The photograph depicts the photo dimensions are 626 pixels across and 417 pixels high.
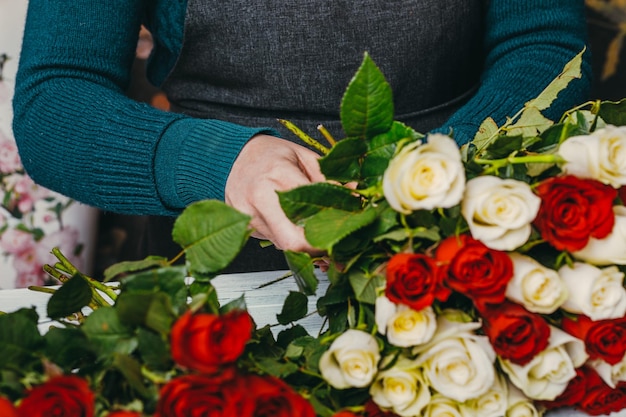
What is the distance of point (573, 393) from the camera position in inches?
13.7

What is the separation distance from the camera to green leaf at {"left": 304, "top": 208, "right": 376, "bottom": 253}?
314 millimetres

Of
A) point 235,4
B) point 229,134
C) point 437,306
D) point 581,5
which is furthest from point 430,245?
point 581,5

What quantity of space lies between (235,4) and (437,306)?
488 millimetres

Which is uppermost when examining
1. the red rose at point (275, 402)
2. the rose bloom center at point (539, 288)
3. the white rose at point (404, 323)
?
the rose bloom center at point (539, 288)

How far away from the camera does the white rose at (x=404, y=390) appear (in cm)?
32

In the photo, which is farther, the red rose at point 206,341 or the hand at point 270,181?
the hand at point 270,181

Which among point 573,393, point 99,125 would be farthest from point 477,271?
point 99,125

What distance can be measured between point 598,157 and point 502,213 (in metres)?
0.06

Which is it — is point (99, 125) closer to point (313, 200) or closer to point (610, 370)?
point (313, 200)

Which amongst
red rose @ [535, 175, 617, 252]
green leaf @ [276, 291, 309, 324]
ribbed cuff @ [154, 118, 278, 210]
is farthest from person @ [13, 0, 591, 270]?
red rose @ [535, 175, 617, 252]

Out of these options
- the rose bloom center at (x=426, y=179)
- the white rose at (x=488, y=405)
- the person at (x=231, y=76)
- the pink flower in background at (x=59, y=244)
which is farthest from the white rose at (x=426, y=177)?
the pink flower in background at (x=59, y=244)

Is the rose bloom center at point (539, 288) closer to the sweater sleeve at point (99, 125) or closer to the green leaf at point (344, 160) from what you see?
the green leaf at point (344, 160)

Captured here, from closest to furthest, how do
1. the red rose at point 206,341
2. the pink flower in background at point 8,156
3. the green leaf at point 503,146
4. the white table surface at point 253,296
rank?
the red rose at point 206,341, the green leaf at point 503,146, the white table surface at point 253,296, the pink flower in background at point 8,156

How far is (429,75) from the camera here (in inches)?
31.1
